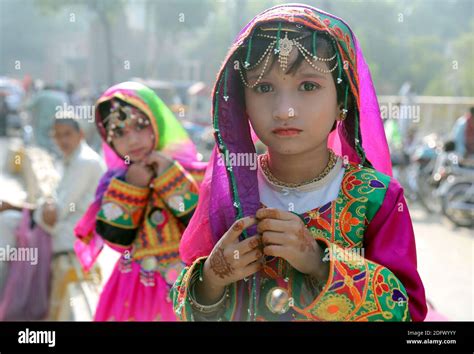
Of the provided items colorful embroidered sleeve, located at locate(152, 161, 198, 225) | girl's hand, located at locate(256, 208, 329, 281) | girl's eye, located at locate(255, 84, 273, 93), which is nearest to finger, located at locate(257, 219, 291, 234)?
girl's hand, located at locate(256, 208, 329, 281)

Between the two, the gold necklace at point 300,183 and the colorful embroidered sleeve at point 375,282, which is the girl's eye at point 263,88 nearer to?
the gold necklace at point 300,183

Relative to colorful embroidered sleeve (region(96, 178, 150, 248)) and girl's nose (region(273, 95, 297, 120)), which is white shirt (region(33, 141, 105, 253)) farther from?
girl's nose (region(273, 95, 297, 120))

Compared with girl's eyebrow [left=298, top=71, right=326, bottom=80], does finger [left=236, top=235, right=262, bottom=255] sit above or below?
below

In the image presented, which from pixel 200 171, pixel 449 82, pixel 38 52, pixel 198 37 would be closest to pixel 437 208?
pixel 200 171

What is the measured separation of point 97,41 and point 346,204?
87.8ft

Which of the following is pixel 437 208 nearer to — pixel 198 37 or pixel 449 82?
pixel 449 82

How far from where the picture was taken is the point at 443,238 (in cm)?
748

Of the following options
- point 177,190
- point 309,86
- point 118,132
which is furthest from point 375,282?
point 118,132

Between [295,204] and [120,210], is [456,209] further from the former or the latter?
[295,204]

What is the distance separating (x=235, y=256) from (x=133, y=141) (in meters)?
1.25

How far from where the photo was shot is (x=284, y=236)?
4.35 feet

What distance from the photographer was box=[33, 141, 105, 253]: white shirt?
4.10 m

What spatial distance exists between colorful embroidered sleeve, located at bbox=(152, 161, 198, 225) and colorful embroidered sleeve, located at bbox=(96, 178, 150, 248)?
0.08 meters

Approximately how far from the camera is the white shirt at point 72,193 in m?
4.10
